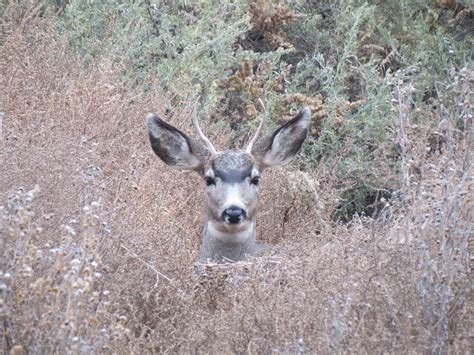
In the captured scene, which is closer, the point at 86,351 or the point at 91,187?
the point at 86,351

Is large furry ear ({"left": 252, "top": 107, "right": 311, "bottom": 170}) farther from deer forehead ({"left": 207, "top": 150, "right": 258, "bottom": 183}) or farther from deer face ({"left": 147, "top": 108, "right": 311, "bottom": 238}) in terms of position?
deer forehead ({"left": 207, "top": 150, "right": 258, "bottom": 183})

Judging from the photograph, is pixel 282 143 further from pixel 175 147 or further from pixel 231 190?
pixel 175 147

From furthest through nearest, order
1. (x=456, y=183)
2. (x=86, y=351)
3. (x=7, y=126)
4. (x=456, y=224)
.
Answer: (x=7, y=126) → (x=456, y=183) → (x=456, y=224) → (x=86, y=351)

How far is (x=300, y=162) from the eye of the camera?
10031mm

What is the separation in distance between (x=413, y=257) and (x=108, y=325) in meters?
1.40

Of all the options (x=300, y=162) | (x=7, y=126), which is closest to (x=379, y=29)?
(x=300, y=162)

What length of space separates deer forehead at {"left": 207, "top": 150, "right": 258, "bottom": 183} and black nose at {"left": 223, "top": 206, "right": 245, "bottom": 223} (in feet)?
0.71

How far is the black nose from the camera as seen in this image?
771 centimetres

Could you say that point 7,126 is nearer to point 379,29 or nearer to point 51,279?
point 51,279

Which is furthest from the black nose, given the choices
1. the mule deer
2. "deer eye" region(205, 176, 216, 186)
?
"deer eye" region(205, 176, 216, 186)

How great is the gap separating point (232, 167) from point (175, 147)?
1.36 feet

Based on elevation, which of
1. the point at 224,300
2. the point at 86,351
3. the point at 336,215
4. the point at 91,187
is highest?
the point at 86,351

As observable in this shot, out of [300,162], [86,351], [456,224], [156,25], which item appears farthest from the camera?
[156,25]

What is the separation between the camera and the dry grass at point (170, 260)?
476cm
